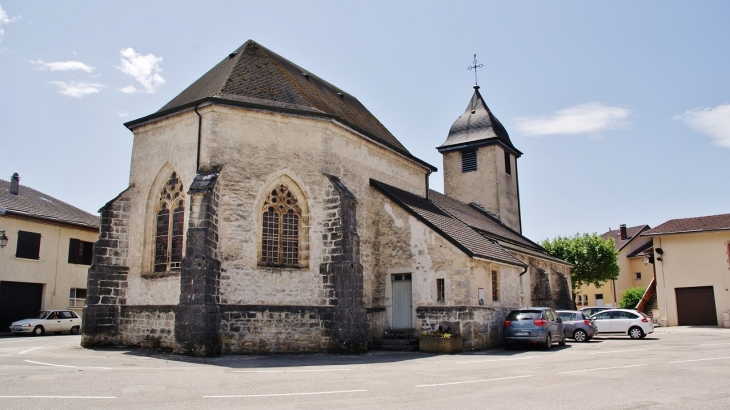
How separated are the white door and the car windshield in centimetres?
317

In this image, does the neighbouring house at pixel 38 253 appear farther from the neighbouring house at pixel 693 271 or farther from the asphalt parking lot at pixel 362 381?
the neighbouring house at pixel 693 271

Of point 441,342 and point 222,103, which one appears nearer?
point 222,103

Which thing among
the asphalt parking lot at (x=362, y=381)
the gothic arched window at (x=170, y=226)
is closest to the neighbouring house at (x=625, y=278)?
the asphalt parking lot at (x=362, y=381)

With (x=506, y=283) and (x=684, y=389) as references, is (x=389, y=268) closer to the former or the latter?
(x=506, y=283)

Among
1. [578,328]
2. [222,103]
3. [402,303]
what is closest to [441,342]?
[402,303]

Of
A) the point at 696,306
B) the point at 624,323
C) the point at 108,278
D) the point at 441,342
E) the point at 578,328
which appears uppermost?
the point at 108,278

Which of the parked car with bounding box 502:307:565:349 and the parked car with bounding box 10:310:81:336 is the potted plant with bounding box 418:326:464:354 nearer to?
the parked car with bounding box 502:307:565:349

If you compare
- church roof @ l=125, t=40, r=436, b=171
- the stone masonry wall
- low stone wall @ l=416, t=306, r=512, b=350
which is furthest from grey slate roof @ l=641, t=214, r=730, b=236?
the stone masonry wall

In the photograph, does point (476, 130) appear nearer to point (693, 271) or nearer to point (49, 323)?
point (693, 271)

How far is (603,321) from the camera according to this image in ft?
79.4

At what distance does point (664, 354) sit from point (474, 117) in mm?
20624

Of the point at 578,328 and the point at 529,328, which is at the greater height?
the point at 529,328

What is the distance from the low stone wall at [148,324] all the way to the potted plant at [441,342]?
704cm

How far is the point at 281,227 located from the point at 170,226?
10.7ft
